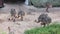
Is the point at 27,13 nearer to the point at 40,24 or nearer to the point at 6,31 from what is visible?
the point at 40,24

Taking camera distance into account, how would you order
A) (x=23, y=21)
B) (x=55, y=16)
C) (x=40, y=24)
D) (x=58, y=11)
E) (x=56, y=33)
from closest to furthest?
(x=56, y=33) < (x=40, y=24) < (x=23, y=21) < (x=55, y=16) < (x=58, y=11)

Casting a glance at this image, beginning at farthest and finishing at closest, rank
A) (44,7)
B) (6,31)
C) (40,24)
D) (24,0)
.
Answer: (24,0) < (44,7) < (40,24) < (6,31)

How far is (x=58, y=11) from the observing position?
737 cm

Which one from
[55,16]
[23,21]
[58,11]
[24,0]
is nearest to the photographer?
[23,21]

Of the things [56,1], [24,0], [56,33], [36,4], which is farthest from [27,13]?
[56,33]

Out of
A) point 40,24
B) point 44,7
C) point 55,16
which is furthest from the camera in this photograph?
point 44,7

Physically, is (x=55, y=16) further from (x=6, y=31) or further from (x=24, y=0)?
(x=24, y=0)

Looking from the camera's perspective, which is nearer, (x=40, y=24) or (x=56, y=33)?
(x=56, y=33)

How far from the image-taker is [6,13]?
6.91m

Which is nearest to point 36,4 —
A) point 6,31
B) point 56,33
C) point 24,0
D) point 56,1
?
point 56,1

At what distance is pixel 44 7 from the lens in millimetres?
7891

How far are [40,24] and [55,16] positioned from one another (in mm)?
1234

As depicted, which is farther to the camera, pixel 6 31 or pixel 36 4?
pixel 36 4

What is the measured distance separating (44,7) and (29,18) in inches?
71.9
